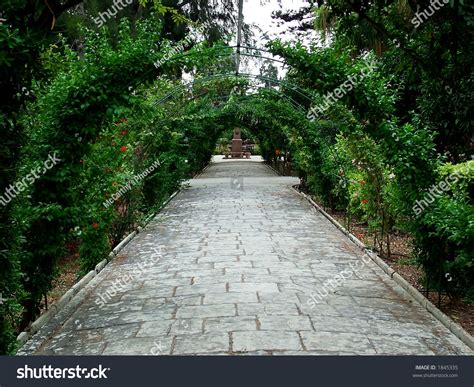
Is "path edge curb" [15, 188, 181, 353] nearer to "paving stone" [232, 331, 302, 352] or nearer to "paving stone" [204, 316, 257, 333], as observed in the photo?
"paving stone" [204, 316, 257, 333]

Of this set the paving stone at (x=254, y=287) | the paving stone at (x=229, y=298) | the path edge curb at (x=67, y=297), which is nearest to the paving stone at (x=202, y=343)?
the paving stone at (x=229, y=298)

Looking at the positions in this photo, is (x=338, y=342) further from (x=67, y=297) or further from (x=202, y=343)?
(x=67, y=297)

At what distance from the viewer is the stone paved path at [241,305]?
4.57 metres

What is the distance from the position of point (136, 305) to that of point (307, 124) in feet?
32.5

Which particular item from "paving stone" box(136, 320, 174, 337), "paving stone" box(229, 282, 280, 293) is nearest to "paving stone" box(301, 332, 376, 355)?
"paving stone" box(136, 320, 174, 337)

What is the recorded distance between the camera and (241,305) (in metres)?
5.57

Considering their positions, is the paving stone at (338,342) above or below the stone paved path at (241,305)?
above

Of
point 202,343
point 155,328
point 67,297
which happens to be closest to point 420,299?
point 202,343

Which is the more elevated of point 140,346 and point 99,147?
point 99,147

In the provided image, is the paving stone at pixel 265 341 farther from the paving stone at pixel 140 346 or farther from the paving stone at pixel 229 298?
the paving stone at pixel 229 298

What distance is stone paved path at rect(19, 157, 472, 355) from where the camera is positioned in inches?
180

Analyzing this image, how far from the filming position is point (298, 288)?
20.6 ft
